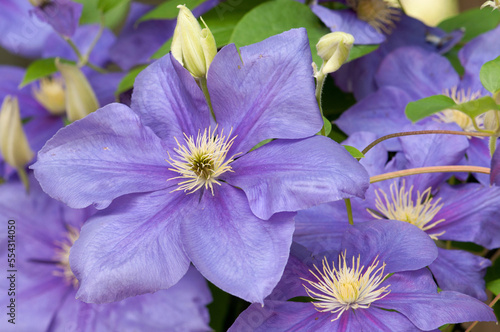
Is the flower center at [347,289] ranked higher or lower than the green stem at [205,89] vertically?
lower

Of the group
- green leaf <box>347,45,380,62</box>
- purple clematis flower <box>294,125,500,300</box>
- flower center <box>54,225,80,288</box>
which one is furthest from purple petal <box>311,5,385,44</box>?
flower center <box>54,225,80,288</box>

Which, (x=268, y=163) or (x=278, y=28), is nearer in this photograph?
(x=268, y=163)

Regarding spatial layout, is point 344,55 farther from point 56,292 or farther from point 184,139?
point 56,292

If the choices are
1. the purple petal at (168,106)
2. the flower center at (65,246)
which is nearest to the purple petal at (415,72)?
the purple petal at (168,106)

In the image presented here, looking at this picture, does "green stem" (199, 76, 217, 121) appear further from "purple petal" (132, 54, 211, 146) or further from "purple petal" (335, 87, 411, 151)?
"purple petal" (335, 87, 411, 151)

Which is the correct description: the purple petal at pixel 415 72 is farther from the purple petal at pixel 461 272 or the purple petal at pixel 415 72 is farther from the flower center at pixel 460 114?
the purple petal at pixel 461 272

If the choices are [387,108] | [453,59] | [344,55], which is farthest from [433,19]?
[344,55]

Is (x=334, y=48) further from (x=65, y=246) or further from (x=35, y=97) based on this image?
(x=35, y=97)
